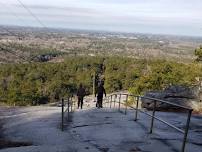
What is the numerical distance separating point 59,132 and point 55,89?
78.8 metres

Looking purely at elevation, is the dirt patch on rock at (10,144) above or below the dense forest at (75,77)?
above

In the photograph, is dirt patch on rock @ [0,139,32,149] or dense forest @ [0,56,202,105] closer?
dirt patch on rock @ [0,139,32,149]

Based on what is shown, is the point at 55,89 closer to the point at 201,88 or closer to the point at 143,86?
the point at 143,86

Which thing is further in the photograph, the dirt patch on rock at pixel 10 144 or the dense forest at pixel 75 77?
the dense forest at pixel 75 77

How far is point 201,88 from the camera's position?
20.3 meters

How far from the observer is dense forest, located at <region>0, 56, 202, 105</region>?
167ft

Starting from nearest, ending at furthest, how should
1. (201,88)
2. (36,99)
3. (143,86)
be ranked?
1. (201,88)
2. (143,86)
3. (36,99)

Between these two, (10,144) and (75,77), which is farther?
(75,77)

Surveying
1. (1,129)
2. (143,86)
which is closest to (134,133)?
(1,129)

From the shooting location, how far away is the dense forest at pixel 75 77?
50.9 metres

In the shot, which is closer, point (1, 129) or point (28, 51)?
point (1, 129)

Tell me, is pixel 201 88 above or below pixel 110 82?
above

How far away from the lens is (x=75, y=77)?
103m

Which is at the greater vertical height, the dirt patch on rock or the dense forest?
the dirt patch on rock
